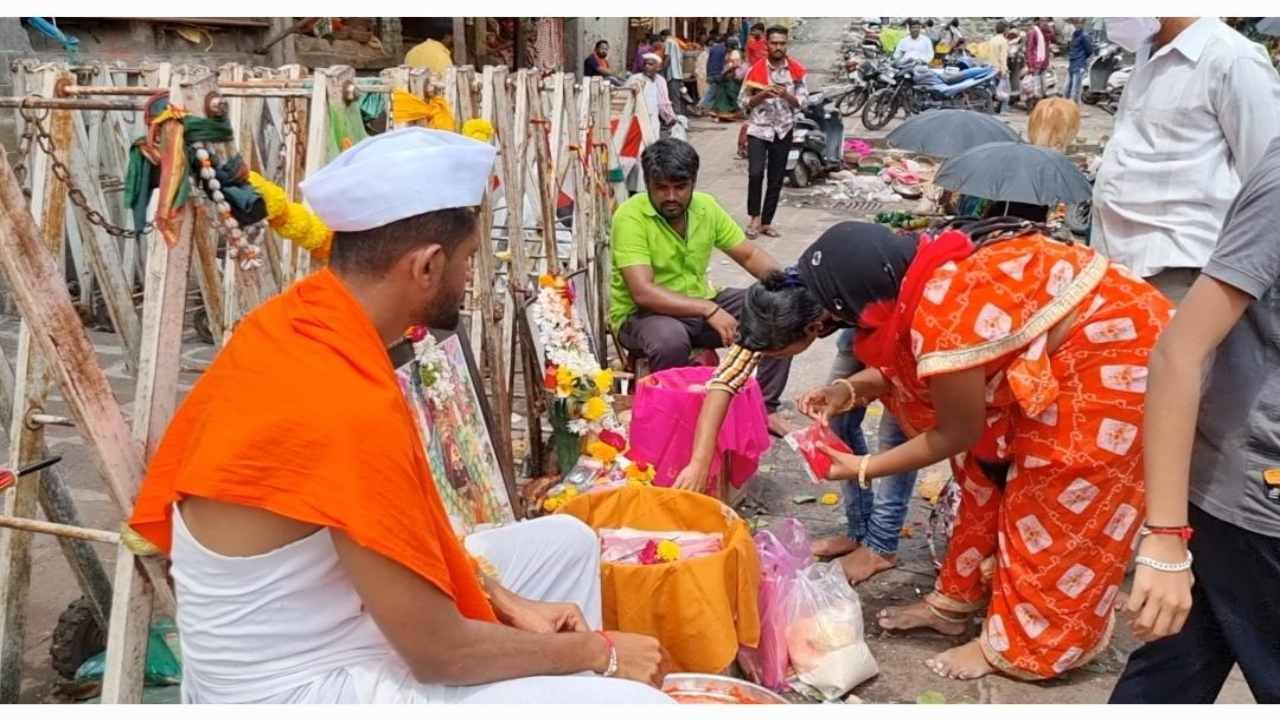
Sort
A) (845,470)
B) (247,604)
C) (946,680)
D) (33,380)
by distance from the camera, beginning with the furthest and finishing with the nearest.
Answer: (946,680), (845,470), (33,380), (247,604)

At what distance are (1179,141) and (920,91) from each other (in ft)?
48.1

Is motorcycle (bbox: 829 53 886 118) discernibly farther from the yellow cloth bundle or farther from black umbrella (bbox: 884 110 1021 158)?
the yellow cloth bundle

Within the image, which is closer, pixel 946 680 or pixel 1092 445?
pixel 1092 445

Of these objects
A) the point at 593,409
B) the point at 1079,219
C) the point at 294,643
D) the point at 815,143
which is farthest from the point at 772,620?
the point at 815,143

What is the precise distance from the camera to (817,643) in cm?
289

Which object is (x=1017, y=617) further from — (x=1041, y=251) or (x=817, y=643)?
(x=1041, y=251)

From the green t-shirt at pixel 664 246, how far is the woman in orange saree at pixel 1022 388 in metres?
1.62

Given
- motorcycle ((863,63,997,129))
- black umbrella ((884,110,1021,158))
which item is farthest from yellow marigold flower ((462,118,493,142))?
motorcycle ((863,63,997,129))

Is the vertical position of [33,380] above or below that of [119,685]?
above

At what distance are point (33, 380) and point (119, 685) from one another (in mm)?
884

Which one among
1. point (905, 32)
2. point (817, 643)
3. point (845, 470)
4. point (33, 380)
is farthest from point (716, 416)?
point (905, 32)

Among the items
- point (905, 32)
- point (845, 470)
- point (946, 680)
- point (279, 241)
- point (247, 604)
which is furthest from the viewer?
point (905, 32)

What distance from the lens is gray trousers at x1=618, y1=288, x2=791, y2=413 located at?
170 inches

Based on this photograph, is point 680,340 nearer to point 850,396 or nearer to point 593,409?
point 593,409
